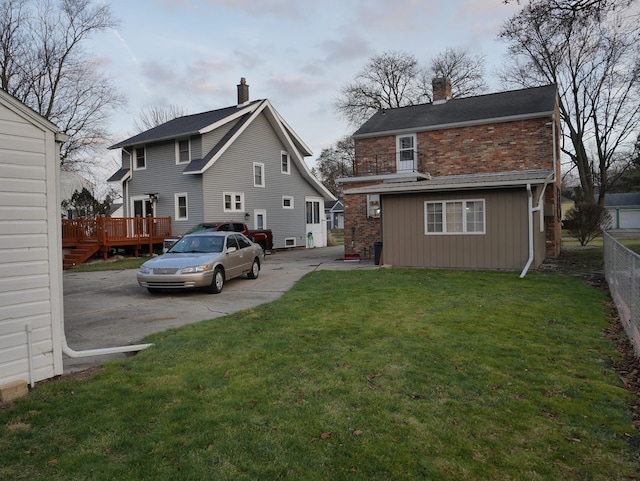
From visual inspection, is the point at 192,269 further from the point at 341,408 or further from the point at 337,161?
the point at 337,161

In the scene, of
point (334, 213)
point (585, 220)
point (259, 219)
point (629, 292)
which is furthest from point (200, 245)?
point (334, 213)

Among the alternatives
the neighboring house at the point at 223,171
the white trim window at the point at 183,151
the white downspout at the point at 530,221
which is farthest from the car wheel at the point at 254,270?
the white trim window at the point at 183,151

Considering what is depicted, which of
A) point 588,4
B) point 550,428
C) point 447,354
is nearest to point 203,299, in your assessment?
point 447,354

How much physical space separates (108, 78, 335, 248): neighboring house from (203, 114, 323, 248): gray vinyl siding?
5cm

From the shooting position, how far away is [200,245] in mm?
11836

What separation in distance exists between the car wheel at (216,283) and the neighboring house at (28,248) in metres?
5.61

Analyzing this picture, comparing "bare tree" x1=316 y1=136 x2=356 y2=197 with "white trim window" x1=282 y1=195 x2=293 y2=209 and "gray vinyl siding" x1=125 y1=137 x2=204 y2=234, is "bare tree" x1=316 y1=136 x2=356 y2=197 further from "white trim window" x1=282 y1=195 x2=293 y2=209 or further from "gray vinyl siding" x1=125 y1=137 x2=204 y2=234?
"gray vinyl siding" x1=125 y1=137 x2=204 y2=234

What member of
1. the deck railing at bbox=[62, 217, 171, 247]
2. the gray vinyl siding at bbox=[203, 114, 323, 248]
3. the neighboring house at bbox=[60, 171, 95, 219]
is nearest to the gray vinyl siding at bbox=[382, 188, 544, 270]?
the gray vinyl siding at bbox=[203, 114, 323, 248]

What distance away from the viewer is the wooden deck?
19375mm

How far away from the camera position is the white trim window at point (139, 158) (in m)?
24.8

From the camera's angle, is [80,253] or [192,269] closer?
[192,269]

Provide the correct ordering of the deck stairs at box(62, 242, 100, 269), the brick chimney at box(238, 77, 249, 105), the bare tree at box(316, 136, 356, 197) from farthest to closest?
1. the bare tree at box(316, 136, 356, 197)
2. the brick chimney at box(238, 77, 249, 105)
3. the deck stairs at box(62, 242, 100, 269)

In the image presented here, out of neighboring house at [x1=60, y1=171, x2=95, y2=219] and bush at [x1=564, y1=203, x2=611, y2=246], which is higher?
neighboring house at [x1=60, y1=171, x2=95, y2=219]

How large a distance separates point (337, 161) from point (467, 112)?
129 ft
